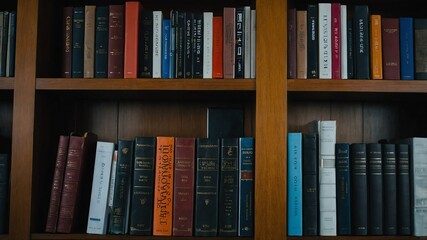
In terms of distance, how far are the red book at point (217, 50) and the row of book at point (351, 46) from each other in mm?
200

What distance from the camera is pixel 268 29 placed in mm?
1610

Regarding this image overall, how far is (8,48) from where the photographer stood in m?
1.65

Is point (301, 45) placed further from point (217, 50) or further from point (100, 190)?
point (100, 190)

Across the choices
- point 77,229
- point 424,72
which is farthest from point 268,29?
point 77,229

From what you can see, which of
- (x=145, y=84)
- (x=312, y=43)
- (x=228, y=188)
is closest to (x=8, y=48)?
(x=145, y=84)

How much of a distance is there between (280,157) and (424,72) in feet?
1.63

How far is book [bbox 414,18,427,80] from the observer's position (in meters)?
1.65

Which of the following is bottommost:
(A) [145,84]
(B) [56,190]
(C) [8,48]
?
(B) [56,190]

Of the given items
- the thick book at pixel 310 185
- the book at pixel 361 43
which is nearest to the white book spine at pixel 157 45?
the thick book at pixel 310 185

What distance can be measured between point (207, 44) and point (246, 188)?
43 centimetres

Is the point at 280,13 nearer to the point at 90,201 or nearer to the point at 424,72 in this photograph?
the point at 424,72

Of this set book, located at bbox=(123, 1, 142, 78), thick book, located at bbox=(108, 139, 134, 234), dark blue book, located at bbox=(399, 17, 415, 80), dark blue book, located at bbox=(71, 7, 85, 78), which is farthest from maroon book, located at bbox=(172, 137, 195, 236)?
dark blue book, located at bbox=(399, 17, 415, 80)

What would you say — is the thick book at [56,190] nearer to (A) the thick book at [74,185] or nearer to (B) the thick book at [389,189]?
(A) the thick book at [74,185]

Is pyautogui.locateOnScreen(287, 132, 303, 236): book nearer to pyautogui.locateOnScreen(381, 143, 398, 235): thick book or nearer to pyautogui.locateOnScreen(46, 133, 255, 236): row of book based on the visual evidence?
pyautogui.locateOnScreen(46, 133, 255, 236): row of book
